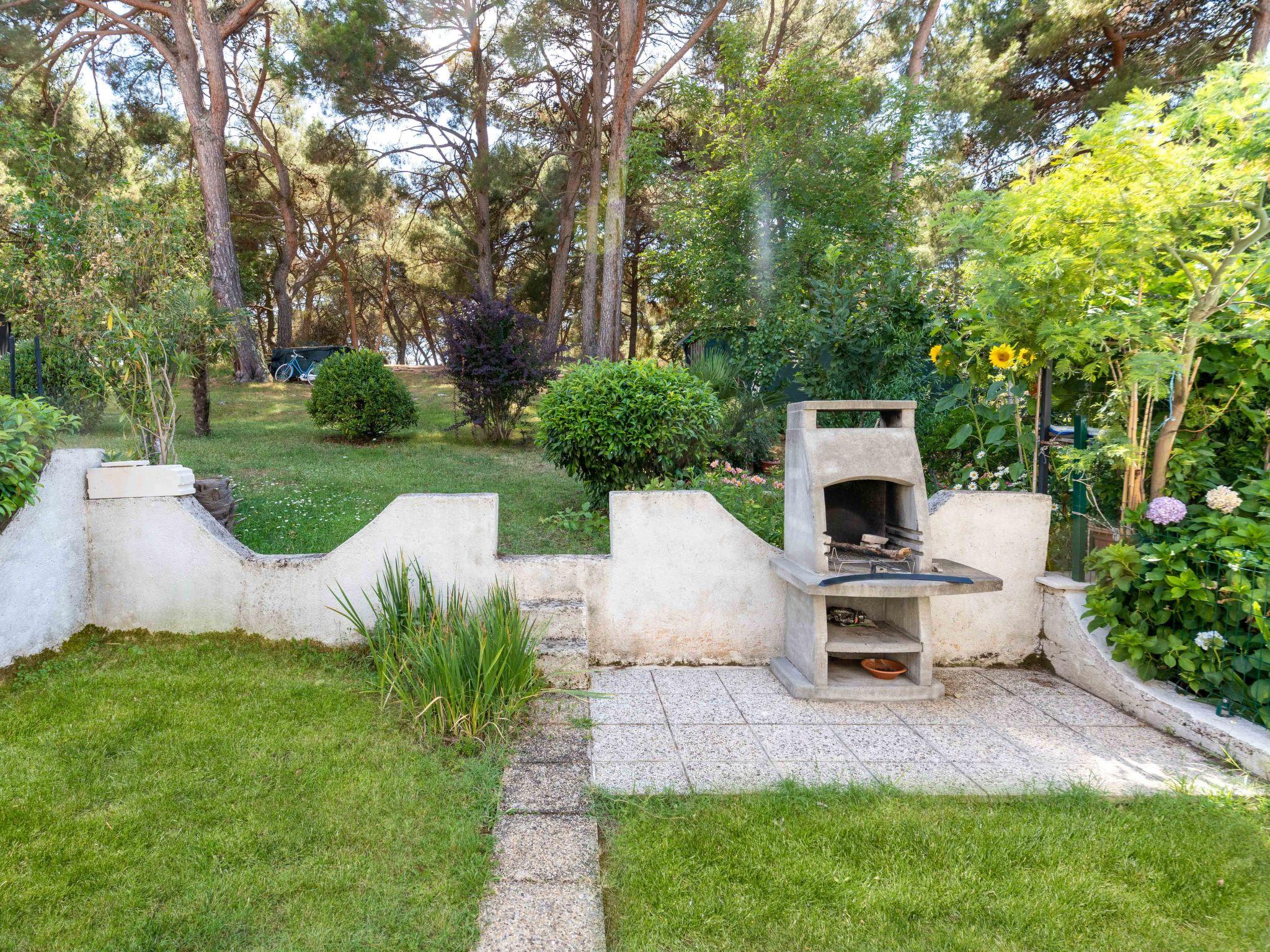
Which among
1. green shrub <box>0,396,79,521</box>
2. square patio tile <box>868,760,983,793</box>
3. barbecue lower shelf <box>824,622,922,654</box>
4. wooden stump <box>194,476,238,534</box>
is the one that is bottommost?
square patio tile <box>868,760,983,793</box>

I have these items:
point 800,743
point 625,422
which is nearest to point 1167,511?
point 800,743

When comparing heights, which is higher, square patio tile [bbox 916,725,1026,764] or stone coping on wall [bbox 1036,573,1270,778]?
stone coping on wall [bbox 1036,573,1270,778]

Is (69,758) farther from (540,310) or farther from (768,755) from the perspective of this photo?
(540,310)

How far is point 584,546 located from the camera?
4.53 m

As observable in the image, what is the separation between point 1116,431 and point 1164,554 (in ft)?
2.34

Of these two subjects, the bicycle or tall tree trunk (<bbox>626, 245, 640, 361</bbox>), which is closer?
the bicycle

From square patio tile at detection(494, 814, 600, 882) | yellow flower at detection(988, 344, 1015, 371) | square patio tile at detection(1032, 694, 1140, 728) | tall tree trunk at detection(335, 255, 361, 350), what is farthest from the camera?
tall tree trunk at detection(335, 255, 361, 350)

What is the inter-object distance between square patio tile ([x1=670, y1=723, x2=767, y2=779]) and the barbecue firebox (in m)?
0.52

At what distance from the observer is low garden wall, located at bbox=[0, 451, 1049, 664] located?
11.7 feet

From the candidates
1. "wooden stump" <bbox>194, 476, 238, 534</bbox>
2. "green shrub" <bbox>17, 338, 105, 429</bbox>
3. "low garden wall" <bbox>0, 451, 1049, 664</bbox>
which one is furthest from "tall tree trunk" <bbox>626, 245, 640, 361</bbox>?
"low garden wall" <bbox>0, 451, 1049, 664</bbox>

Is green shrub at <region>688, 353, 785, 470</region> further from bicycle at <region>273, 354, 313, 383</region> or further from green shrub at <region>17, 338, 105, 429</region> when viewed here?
bicycle at <region>273, 354, 313, 383</region>

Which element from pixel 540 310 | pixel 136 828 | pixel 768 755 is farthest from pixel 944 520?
pixel 540 310

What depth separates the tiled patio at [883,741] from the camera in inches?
102

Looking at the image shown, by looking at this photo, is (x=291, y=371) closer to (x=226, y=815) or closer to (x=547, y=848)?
(x=226, y=815)
